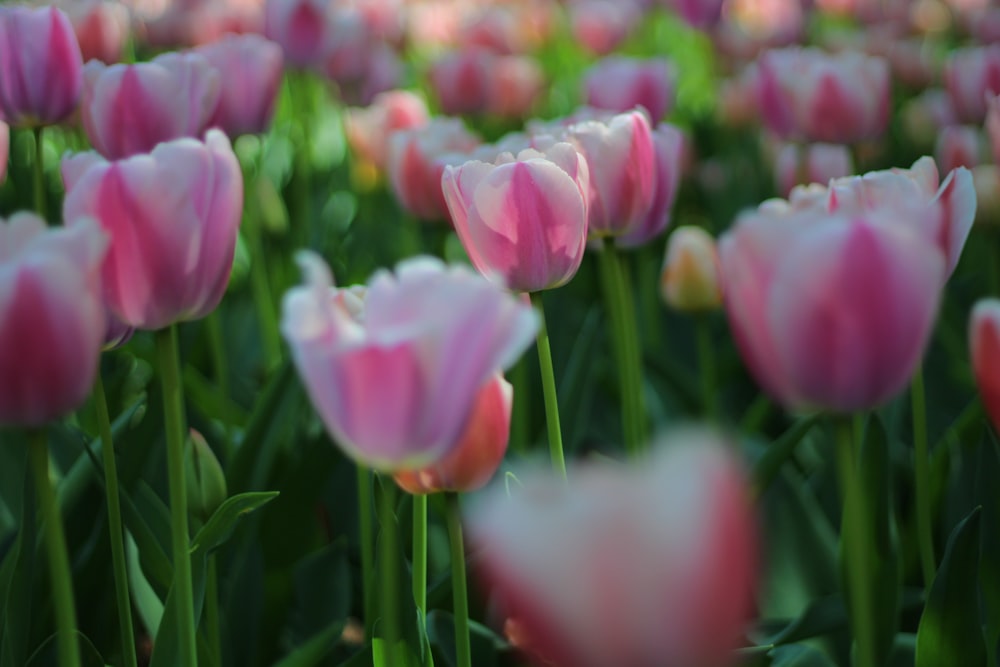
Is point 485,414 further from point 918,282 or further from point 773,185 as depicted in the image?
point 773,185

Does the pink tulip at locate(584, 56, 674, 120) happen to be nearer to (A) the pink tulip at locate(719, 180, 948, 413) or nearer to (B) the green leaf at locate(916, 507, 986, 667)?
(B) the green leaf at locate(916, 507, 986, 667)

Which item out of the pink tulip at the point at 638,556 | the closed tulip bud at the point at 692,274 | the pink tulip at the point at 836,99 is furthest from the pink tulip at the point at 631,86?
the pink tulip at the point at 638,556

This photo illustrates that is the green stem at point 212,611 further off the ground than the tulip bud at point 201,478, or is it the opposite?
the tulip bud at point 201,478

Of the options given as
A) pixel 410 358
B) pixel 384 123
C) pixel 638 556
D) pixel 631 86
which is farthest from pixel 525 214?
pixel 384 123

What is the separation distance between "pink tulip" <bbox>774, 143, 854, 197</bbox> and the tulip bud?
1169mm

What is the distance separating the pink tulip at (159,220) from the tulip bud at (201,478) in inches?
11.2

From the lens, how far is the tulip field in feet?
1.78

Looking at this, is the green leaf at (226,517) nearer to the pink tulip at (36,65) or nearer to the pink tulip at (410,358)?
the pink tulip at (410,358)

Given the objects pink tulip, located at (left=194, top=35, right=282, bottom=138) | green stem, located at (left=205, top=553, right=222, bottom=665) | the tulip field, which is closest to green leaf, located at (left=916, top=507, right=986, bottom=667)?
the tulip field

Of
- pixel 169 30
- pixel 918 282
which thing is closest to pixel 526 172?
pixel 918 282

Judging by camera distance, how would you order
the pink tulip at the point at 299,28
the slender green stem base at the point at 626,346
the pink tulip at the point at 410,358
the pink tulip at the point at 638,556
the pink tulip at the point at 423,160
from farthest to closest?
1. the pink tulip at the point at 299,28
2. the pink tulip at the point at 423,160
3. the slender green stem base at the point at 626,346
4. the pink tulip at the point at 410,358
5. the pink tulip at the point at 638,556

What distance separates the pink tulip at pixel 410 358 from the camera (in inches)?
21.3

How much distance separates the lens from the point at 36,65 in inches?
46.9


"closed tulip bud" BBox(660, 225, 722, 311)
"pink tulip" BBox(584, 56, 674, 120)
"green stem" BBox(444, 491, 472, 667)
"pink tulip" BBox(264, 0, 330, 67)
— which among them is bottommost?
"closed tulip bud" BBox(660, 225, 722, 311)
